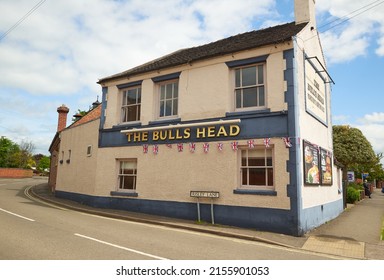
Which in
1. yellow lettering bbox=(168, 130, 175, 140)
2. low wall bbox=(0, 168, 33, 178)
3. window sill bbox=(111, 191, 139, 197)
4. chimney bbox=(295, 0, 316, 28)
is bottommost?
window sill bbox=(111, 191, 139, 197)

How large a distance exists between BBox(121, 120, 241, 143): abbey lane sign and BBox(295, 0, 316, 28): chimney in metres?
6.03

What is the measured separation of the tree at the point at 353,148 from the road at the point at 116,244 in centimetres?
1900

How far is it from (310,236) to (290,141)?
323 cm

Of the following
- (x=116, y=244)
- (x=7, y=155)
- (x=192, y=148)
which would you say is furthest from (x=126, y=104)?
(x=7, y=155)

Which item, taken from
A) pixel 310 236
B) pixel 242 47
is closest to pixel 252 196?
pixel 310 236

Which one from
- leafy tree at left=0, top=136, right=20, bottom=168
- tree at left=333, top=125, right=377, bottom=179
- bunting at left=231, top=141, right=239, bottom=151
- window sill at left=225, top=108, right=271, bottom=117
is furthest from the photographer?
leafy tree at left=0, top=136, right=20, bottom=168

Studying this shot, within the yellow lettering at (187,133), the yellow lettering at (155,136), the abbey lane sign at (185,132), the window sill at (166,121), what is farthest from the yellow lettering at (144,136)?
the yellow lettering at (187,133)

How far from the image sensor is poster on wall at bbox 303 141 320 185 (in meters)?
10.2

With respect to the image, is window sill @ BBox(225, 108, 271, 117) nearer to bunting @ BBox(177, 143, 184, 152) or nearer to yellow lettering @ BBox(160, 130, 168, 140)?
bunting @ BBox(177, 143, 184, 152)

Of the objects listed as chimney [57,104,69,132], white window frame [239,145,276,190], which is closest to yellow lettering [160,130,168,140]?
white window frame [239,145,276,190]

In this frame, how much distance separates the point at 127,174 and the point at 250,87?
722 cm

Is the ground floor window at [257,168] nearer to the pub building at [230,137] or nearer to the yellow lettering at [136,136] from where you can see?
the pub building at [230,137]

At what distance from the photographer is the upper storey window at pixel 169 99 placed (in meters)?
13.0

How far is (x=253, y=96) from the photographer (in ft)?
36.3
